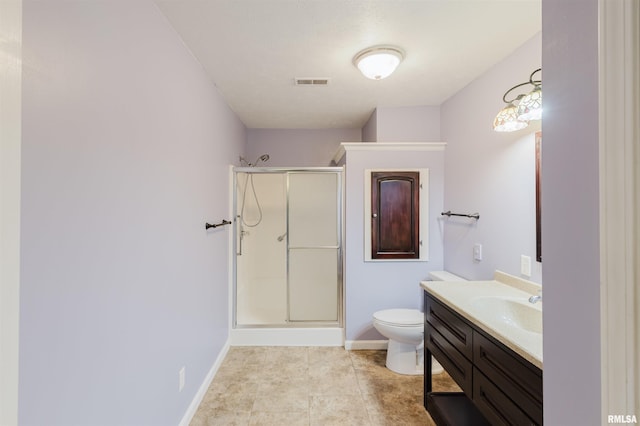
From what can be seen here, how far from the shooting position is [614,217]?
1.48ft

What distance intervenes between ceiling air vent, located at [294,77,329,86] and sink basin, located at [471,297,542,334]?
193cm

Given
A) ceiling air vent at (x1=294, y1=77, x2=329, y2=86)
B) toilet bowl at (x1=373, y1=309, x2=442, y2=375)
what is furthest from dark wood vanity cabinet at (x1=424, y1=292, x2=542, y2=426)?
ceiling air vent at (x1=294, y1=77, x2=329, y2=86)

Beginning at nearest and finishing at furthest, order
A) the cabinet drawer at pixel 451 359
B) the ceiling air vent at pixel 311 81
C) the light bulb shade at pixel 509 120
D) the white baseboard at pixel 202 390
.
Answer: the cabinet drawer at pixel 451 359
the light bulb shade at pixel 509 120
the white baseboard at pixel 202 390
the ceiling air vent at pixel 311 81

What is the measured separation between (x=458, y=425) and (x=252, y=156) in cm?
339

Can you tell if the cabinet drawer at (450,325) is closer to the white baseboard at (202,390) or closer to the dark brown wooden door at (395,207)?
the dark brown wooden door at (395,207)

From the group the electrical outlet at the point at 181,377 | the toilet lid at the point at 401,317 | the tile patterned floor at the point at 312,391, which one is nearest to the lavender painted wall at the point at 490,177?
the toilet lid at the point at 401,317

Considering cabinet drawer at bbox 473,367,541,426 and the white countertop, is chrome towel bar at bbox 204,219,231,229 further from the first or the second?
cabinet drawer at bbox 473,367,541,426

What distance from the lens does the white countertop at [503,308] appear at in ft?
3.68

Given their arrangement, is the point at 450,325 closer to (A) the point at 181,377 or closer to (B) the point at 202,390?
(A) the point at 181,377

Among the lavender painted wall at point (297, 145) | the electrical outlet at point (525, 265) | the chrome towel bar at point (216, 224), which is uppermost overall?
the lavender painted wall at point (297, 145)

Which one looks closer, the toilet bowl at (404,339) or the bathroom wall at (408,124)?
the toilet bowl at (404,339)

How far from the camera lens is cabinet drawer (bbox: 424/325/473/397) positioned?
4.77 ft

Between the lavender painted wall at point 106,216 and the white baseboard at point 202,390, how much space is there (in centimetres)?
6

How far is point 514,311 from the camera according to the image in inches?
64.4
